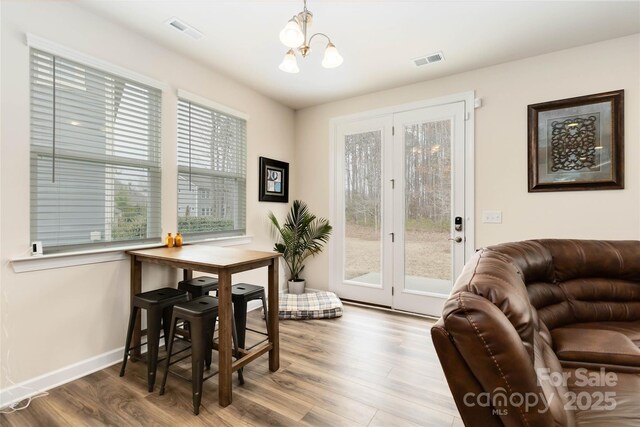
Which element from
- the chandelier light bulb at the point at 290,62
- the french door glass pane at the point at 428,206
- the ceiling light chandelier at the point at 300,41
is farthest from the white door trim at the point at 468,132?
the chandelier light bulb at the point at 290,62

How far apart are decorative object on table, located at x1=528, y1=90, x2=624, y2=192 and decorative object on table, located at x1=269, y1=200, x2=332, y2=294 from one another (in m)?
2.46

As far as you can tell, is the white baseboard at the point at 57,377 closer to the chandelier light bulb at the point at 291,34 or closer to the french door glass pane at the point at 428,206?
the chandelier light bulb at the point at 291,34

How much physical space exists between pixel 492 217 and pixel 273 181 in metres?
2.65

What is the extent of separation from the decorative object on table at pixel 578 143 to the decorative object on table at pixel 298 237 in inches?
97.0

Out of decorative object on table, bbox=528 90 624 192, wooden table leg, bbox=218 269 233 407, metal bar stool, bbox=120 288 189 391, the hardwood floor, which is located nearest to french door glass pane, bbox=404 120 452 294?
decorative object on table, bbox=528 90 624 192

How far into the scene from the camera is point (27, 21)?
1.99m

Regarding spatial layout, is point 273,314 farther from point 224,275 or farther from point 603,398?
point 603,398

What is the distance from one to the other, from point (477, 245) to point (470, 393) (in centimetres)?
267

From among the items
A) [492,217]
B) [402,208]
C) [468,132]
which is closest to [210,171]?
[402,208]

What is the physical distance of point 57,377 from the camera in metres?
2.10

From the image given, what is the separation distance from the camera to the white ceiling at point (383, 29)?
7.41 feet

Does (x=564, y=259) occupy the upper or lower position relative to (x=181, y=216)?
lower

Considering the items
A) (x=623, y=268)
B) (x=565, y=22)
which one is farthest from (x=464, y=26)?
(x=623, y=268)

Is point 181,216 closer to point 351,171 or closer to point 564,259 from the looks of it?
point 351,171
